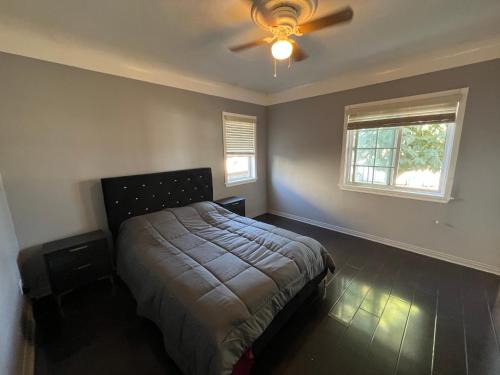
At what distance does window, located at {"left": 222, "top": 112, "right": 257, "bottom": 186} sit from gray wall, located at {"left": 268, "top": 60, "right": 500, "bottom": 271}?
448 mm

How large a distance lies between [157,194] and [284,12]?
2345mm

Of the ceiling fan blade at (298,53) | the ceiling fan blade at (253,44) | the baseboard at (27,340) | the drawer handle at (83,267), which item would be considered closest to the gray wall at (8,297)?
the baseboard at (27,340)

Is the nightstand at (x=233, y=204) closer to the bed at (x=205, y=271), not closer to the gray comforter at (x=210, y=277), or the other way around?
the bed at (x=205, y=271)

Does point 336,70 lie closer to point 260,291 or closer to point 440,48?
point 440,48

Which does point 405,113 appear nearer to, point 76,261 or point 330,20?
point 330,20

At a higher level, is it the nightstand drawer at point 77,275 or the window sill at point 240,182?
the window sill at point 240,182

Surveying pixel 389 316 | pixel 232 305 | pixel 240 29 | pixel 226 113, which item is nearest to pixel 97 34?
pixel 240 29

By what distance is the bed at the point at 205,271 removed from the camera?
118 centimetres

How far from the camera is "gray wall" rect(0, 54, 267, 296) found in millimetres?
1835

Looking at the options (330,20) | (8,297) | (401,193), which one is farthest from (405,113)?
(8,297)

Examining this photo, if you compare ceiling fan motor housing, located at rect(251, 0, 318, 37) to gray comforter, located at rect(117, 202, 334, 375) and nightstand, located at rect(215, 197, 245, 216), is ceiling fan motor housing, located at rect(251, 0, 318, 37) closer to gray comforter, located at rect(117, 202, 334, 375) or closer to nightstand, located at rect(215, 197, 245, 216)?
gray comforter, located at rect(117, 202, 334, 375)

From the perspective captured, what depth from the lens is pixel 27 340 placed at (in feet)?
5.04

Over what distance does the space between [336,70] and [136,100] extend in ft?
8.63

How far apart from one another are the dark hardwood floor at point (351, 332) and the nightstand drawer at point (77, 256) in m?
0.38
